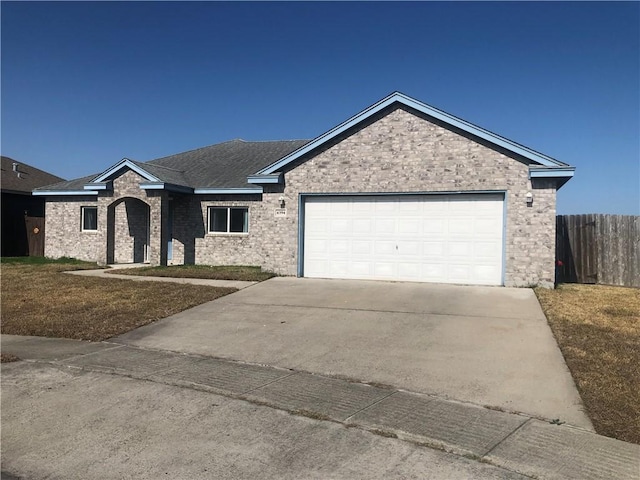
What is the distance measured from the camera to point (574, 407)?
5672 millimetres

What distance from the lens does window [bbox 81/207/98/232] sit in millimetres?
22031

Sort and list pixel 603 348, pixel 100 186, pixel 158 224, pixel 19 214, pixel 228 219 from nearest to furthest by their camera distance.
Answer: pixel 603 348 < pixel 158 224 < pixel 100 186 < pixel 228 219 < pixel 19 214

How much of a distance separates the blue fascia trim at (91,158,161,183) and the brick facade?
0.30 m

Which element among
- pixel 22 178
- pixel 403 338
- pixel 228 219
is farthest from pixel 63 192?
pixel 403 338

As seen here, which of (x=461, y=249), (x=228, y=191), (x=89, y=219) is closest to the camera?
(x=461, y=249)

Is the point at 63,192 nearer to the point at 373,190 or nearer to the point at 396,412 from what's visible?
the point at 373,190

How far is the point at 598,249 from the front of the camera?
15.5 meters

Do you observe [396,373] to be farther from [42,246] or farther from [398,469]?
[42,246]

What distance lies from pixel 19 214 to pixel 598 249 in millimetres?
24766

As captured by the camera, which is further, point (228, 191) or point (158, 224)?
point (228, 191)

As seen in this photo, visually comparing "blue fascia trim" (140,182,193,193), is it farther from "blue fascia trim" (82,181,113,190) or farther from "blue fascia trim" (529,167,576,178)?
"blue fascia trim" (529,167,576,178)

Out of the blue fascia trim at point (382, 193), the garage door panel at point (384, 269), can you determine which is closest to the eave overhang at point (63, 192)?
the blue fascia trim at point (382, 193)

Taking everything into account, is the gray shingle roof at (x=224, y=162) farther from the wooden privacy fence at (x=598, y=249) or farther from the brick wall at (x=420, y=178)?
the wooden privacy fence at (x=598, y=249)

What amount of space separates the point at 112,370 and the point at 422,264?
9.42 m
